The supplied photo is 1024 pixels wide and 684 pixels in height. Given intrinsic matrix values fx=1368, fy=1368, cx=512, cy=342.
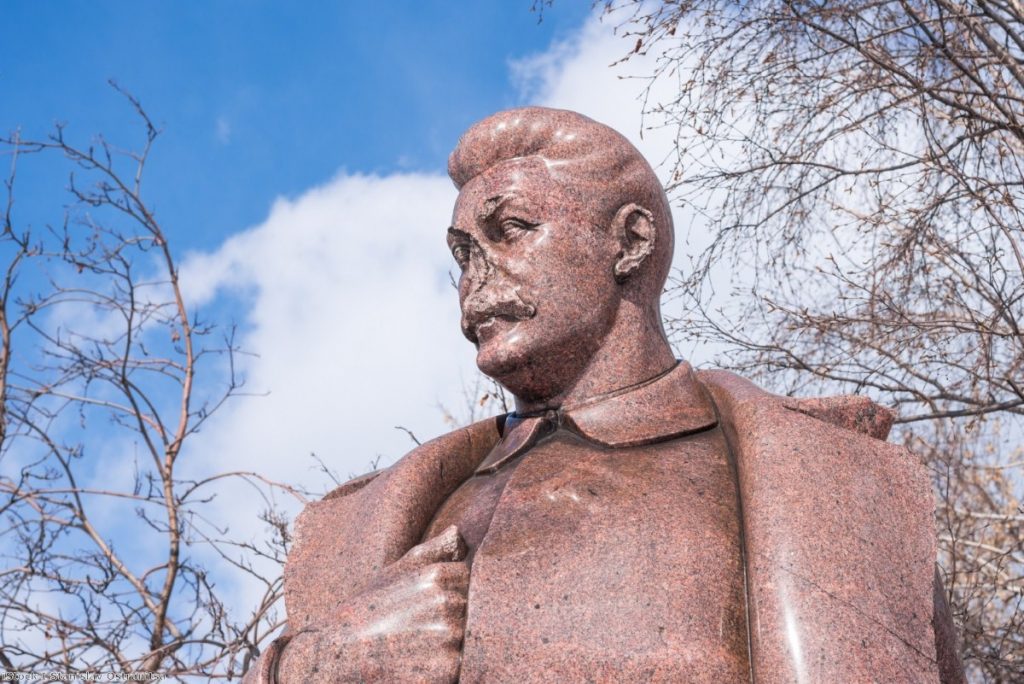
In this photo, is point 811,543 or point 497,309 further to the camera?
point 497,309

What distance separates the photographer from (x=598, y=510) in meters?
4.18

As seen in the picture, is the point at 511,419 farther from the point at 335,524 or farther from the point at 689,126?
the point at 689,126

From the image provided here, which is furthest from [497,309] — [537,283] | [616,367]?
[616,367]

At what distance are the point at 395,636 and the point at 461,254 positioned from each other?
152cm

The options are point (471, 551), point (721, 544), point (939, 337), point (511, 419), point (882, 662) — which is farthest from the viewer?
point (939, 337)

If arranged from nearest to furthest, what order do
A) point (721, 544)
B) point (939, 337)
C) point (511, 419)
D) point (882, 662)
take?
1. point (882, 662)
2. point (721, 544)
3. point (511, 419)
4. point (939, 337)

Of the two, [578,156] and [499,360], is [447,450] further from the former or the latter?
[578,156]

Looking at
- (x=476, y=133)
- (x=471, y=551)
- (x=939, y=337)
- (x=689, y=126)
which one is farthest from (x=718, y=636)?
(x=689, y=126)

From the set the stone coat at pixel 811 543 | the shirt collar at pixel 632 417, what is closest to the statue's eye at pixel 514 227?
the shirt collar at pixel 632 417

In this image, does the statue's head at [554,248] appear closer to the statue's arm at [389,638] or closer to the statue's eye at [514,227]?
the statue's eye at [514,227]

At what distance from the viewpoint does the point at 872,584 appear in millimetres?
3922

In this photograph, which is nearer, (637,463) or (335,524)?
(637,463)

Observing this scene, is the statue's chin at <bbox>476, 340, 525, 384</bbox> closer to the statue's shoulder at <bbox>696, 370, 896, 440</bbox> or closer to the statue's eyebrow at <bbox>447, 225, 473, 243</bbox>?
the statue's eyebrow at <bbox>447, 225, 473, 243</bbox>

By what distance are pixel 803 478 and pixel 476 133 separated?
6.05 ft
